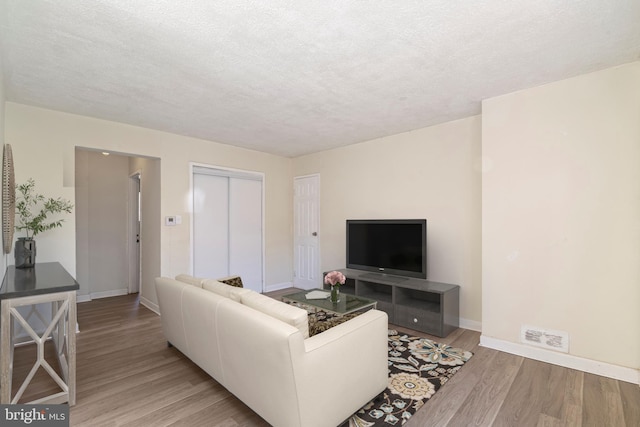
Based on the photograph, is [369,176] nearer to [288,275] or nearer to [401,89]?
[401,89]

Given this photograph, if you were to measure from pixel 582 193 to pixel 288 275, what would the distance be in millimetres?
4457

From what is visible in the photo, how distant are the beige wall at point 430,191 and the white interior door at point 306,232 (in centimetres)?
38

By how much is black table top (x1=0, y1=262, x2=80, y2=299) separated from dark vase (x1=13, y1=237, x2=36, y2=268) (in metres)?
0.07

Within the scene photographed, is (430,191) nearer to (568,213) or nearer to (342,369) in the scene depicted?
(568,213)

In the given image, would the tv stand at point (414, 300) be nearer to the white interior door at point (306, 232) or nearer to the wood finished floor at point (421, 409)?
the wood finished floor at point (421, 409)

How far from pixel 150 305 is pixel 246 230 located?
5.83 ft

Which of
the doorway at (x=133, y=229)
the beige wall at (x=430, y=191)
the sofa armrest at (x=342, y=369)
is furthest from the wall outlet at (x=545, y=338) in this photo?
the doorway at (x=133, y=229)

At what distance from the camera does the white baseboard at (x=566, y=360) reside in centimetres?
228

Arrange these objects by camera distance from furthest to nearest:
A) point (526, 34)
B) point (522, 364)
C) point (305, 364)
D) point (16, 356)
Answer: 1. point (16, 356)
2. point (522, 364)
3. point (526, 34)
4. point (305, 364)

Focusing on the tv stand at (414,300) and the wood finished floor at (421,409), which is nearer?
the wood finished floor at (421,409)

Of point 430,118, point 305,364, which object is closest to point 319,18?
point 305,364

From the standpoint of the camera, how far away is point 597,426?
1.80m


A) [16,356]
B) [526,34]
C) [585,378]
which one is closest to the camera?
[526,34]

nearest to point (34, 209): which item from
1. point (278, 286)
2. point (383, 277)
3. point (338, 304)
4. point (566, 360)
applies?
point (338, 304)
